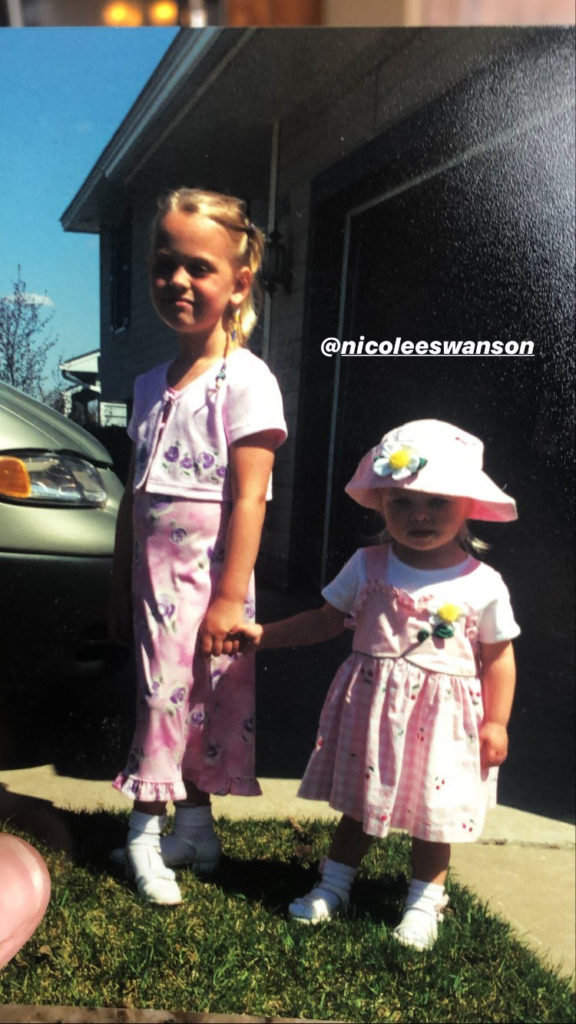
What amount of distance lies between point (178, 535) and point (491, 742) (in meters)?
0.53

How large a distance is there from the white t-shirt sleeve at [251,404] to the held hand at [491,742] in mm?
521

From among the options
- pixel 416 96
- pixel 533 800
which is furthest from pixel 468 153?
pixel 533 800

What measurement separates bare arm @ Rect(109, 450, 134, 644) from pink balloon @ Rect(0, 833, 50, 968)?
11.3 inches

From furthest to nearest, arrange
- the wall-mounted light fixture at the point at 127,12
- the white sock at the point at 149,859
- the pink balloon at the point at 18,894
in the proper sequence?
1. the white sock at the point at 149,859
2. the wall-mounted light fixture at the point at 127,12
3. the pink balloon at the point at 18,894

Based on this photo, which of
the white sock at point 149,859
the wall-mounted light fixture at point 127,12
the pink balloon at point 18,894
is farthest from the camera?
the white sock at point 149,859

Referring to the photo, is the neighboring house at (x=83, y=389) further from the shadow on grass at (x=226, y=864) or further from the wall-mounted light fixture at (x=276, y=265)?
the shadow on grass at (x=226, y=864)

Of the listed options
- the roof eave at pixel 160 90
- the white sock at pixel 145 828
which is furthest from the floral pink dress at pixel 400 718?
the roof eave at pixel 160 90

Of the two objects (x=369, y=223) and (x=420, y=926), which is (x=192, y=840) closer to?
(x=420, y=926)

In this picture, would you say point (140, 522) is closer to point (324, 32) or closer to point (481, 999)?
point (324, 32)

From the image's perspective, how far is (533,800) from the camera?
142 cm

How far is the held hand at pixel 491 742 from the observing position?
4.32ft

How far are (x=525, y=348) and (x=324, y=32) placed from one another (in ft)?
1.53

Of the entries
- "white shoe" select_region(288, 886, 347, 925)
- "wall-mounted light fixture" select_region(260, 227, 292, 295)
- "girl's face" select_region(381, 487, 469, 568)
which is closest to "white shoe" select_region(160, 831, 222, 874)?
"white shoe" select_region(288, 886, 347, 925)

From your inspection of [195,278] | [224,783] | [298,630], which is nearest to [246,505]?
[298,630]
